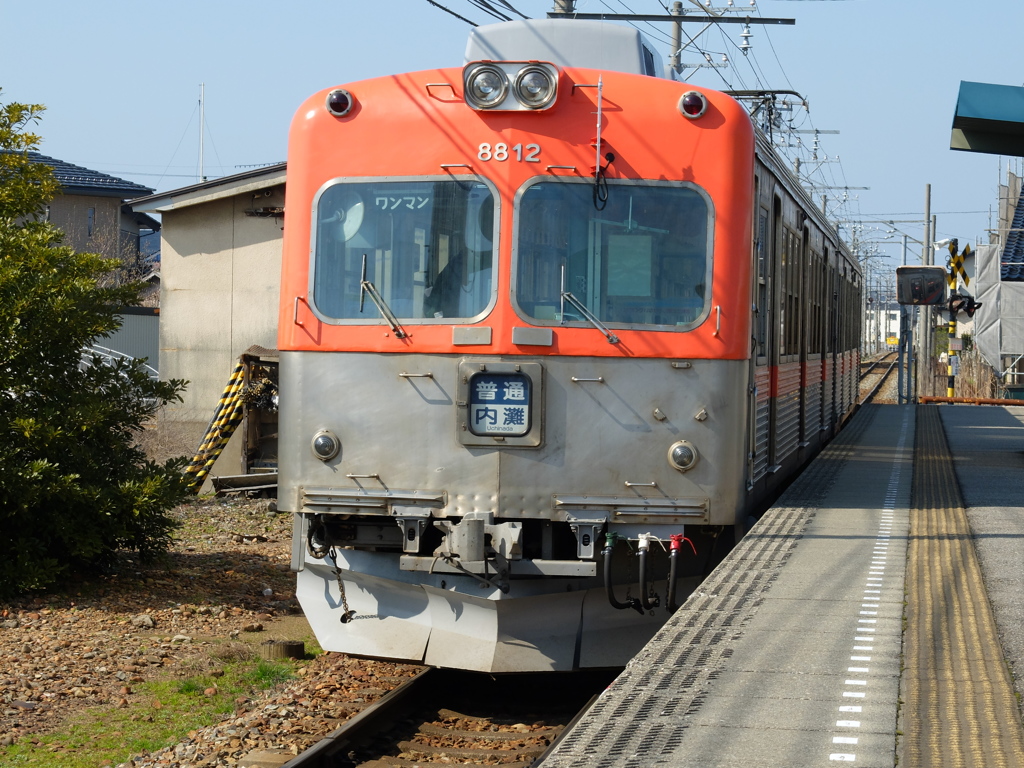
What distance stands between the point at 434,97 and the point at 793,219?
3.66 meters

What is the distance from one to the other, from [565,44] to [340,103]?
1.49 metres

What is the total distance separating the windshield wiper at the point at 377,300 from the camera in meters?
6.43

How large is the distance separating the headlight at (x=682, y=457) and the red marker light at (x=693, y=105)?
1.70 meters

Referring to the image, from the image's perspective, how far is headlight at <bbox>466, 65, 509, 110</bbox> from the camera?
21.0 ft

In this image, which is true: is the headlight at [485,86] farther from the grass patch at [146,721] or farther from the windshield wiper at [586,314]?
the grass patch at [146,721]

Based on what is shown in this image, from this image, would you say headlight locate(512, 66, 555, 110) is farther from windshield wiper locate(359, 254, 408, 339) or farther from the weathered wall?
the weathered wall

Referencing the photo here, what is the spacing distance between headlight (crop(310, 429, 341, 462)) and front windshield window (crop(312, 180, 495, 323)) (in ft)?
2.07

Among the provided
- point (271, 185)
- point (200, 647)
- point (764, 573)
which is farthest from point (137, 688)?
point (271, 185)

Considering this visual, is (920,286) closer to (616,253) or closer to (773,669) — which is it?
(616,253)

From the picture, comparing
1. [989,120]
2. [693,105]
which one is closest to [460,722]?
[693,105]

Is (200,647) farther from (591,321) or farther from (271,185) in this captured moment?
(271,185)

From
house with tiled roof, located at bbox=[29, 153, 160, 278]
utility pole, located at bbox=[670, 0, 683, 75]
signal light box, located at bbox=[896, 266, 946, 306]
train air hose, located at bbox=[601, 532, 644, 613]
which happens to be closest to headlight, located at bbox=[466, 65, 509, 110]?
train air hose, located at bbox=[601, 532, 644, 613]

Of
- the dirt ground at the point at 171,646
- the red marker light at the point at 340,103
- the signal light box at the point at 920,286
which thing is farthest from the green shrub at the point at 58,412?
the signal light box at the point at 920,286

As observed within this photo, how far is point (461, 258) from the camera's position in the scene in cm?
648
